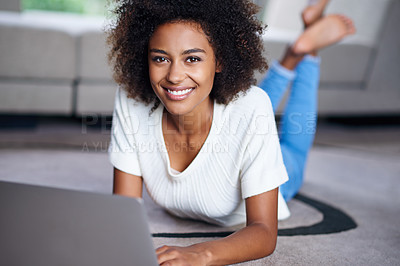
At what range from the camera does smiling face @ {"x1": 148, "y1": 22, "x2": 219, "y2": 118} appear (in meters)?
1.01

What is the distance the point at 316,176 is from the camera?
6.39 ft

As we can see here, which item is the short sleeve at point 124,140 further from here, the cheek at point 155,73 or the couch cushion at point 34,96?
the couch cushion at point 34,96

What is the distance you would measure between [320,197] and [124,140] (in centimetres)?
82

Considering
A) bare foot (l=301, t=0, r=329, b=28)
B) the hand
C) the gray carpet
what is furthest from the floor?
bare foot (l=301, t=0, r=329, b=28)

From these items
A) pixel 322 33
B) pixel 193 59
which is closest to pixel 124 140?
pixel 193 59

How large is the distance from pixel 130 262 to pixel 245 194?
0.50 metres

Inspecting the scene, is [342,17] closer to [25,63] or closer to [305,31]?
[305,31]

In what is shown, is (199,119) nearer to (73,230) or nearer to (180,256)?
(180,256)

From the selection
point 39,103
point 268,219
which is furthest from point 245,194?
point 39,103

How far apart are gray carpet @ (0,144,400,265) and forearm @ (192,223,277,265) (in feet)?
0.25

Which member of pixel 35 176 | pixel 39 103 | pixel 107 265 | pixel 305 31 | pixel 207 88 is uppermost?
pixel 305 31

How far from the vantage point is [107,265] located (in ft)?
1.94

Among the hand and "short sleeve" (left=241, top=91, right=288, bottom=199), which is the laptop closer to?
the hand

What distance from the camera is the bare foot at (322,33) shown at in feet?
5.77
